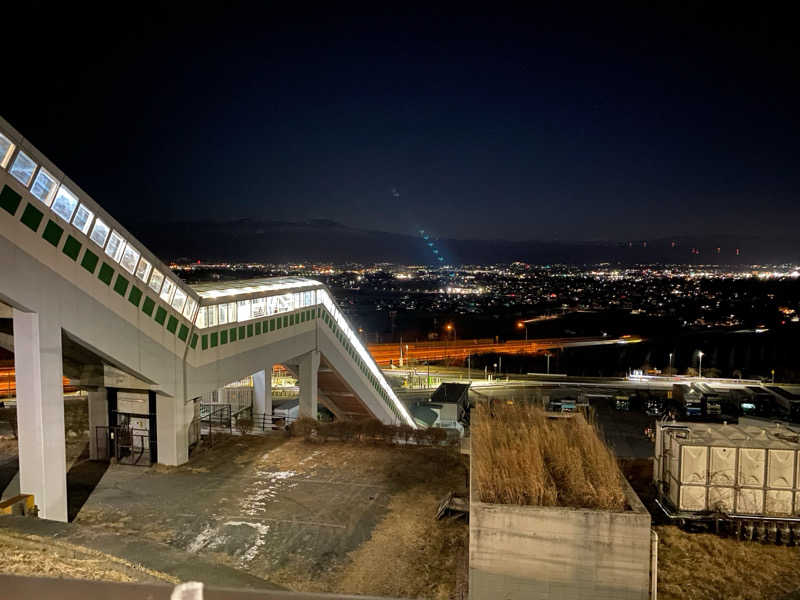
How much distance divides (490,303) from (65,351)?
548 ft

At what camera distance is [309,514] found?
13.7 meters

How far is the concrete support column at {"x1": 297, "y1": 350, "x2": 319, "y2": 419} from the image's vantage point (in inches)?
1105

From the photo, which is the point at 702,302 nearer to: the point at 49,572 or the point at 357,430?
the point at 357,430

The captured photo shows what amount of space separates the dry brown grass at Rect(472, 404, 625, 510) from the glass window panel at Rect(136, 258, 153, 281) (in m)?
10.4

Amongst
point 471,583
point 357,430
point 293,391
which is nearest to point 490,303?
point 293,391

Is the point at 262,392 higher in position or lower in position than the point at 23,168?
lower

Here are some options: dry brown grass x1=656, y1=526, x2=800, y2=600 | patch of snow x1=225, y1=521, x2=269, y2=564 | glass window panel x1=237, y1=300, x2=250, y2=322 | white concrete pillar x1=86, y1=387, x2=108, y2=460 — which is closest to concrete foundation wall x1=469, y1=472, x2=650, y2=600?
dry brown grass x1=656, y1=526, x2=800, y2=600

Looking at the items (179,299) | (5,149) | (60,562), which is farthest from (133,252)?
(60,562)

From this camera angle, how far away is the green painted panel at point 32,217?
12.2 meters

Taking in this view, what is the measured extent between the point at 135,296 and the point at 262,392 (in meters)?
13.5

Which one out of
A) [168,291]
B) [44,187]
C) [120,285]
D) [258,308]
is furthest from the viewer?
[258,308]

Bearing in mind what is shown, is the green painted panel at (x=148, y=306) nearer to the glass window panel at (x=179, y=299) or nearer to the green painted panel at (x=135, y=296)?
the green painted panel at (x=135, y=296)

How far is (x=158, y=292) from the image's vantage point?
54.9 feet

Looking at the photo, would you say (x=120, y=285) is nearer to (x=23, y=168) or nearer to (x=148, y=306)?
(x=148, y=306)
